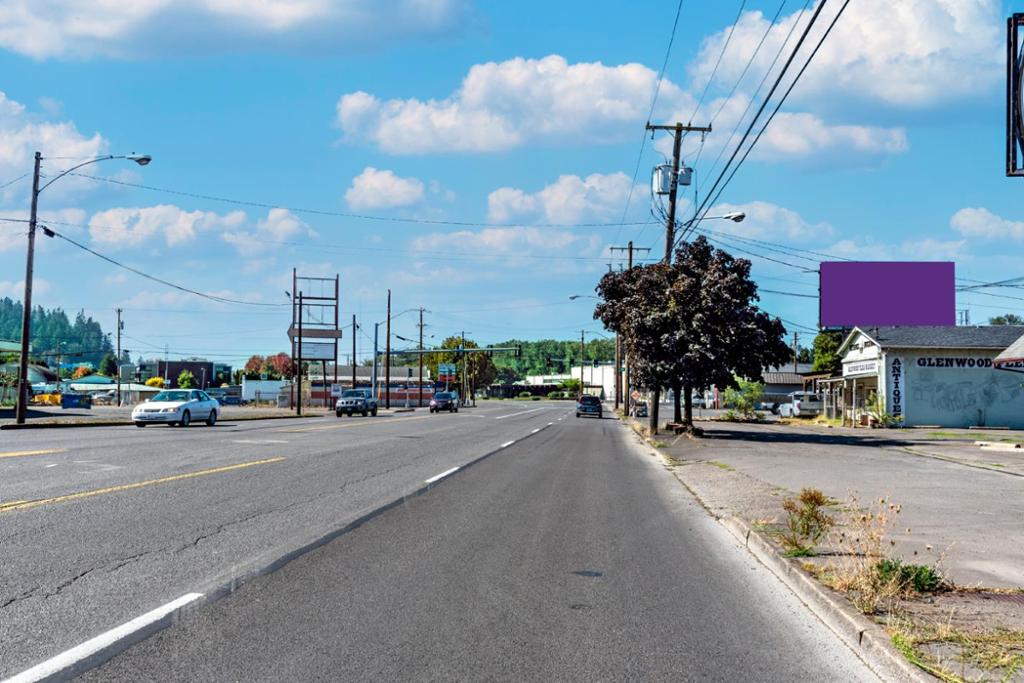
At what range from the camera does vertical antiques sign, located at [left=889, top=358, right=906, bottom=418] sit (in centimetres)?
4594

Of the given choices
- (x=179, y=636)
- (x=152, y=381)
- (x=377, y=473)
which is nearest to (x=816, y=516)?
(x=179, y=636)

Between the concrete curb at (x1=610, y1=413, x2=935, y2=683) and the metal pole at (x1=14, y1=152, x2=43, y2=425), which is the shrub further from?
the metal pole at (x1=14, y1=152, x2=43, y2=425)

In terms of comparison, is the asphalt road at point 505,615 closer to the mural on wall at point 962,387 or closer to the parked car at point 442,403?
the mural on wall at point 962,387

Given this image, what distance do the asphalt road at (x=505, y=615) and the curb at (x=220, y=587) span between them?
0.10 m

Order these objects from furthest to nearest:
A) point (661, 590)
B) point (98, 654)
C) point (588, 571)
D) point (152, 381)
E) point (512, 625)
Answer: point (152, 381), point (588, 571), point (661, 590), point (512, 625), point (98, 654)

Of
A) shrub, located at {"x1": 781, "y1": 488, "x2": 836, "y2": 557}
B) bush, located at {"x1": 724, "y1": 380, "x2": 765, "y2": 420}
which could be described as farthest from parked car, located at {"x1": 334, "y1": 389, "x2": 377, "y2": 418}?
shrub, located at {"x1": 781, "y1": 488, "x2": 836, "y2": 557}

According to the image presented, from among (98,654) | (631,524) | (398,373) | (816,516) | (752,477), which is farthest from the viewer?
(398,373)

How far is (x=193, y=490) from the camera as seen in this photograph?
13.4 m

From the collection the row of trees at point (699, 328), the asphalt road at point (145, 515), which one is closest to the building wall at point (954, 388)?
the row of trees at point (699, 328)

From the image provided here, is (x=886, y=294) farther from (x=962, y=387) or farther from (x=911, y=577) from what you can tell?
(x=911, y=577)

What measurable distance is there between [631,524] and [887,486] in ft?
21.9

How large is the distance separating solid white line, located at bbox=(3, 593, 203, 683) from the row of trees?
2675 centimetres

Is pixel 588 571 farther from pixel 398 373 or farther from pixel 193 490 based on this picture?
pixel 398 373

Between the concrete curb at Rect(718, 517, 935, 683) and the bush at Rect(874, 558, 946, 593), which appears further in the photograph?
the bush at Rect(874, 558, 946, 593)
